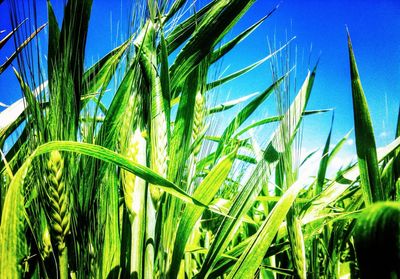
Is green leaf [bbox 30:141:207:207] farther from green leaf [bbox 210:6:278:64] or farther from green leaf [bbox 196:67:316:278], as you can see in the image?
green leaf [bbox 210:6:278:64]

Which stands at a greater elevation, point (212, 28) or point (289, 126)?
point (212, 28)

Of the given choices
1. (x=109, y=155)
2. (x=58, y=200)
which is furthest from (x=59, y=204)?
(x=109, y=155)

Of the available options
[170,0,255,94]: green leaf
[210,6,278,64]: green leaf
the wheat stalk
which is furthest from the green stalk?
[210,6,278,64]: green leaf

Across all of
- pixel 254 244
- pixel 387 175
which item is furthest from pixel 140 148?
pixel 387 175

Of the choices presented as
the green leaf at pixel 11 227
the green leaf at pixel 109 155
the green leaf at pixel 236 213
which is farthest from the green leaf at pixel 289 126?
the green leaf at pixel 11 227

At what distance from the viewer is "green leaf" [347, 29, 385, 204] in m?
0.40

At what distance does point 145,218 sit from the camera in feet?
1.23

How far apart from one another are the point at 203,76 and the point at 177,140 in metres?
0.14

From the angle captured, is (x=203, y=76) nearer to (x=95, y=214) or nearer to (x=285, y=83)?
(x=285, y=83)

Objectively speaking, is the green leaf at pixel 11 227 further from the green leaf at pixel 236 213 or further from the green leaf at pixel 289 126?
the green leaf at pixel 289 126

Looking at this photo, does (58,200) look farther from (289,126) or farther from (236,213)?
(289,126)

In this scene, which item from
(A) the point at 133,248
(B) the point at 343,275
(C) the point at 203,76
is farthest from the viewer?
(B) the point at 343,275

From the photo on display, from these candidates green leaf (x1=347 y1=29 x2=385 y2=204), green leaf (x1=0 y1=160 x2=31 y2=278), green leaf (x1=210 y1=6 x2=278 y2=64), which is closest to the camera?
green leaf (x1=0 y1=160 x2=31 y2=278)

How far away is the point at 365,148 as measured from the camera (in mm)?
404
